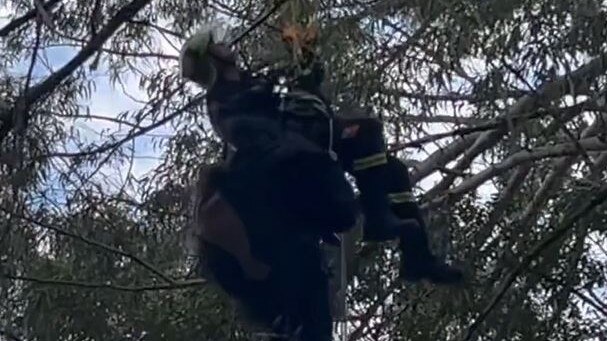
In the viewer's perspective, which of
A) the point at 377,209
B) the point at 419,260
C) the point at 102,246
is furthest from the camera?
the point at 102,246

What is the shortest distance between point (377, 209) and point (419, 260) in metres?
0.20

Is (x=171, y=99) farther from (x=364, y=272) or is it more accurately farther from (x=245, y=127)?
(x=245, y=127)

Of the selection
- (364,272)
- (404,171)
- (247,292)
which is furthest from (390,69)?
(247,292)

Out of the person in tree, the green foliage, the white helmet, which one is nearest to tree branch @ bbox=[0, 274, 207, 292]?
the green foliage

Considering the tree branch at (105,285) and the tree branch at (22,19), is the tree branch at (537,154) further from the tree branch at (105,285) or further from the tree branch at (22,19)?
the tree branch at (22,19)

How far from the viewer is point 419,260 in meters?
2.90

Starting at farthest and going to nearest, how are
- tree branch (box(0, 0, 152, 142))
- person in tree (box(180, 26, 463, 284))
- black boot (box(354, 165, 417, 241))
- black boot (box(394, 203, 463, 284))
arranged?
tree branch (box(0, 0, 152, 142)), black boot (box(394, 203, 463, 284)), black boot (box(354, 165, 417, 241)), person in tree (box(180, 26, 463, 284))

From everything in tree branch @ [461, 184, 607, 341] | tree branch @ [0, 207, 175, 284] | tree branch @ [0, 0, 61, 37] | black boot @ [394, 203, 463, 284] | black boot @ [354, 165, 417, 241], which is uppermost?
tree branch @ [0, 0, 61, 37]

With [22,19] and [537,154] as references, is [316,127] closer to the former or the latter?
[537,154]

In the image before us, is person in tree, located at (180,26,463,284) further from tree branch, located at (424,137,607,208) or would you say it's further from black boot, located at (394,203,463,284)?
tree branch, located at (424,137,607,208)

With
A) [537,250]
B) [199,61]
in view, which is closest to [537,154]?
[537,250]

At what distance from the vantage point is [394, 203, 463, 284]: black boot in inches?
111

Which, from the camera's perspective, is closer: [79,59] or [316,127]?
[316,127]

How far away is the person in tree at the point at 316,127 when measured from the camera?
2529 mm
